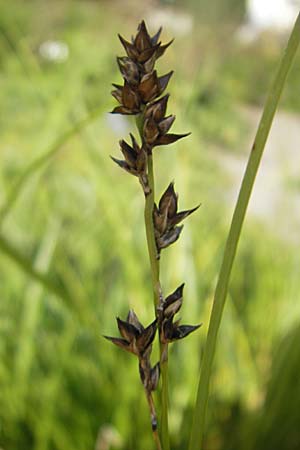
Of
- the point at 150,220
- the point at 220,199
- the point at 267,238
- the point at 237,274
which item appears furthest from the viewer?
the point at 220,199

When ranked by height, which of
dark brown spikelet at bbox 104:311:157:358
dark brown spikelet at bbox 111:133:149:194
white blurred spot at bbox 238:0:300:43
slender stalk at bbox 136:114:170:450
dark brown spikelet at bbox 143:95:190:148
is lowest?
dark brown spikelet at bbox 104:311:157:358

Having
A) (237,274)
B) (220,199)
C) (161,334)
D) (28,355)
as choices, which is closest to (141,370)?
(161,334)

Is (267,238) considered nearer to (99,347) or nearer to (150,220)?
(99,347)

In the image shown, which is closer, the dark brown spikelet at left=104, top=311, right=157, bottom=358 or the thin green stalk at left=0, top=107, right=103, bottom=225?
the dark brown spikelet at left=104, top=311, right=157, bottom=358

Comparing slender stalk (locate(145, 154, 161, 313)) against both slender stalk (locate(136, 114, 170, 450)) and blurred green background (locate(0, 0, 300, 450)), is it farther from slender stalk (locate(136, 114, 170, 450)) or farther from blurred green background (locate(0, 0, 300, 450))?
blurred green background (locate(0, 0, 300, 450))

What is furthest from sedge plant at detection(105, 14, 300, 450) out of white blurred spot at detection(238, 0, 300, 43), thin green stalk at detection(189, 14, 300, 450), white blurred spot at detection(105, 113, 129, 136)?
white blurred spot at detection(238, 0, 300, 43)

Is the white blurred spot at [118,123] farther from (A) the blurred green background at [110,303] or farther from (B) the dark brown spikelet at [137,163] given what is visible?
(B) the dark brown spikelet at [137,163]

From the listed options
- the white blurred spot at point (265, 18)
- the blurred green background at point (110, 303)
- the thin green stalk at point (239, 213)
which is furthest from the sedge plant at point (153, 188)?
the white blurred spot at point (265, 18)
